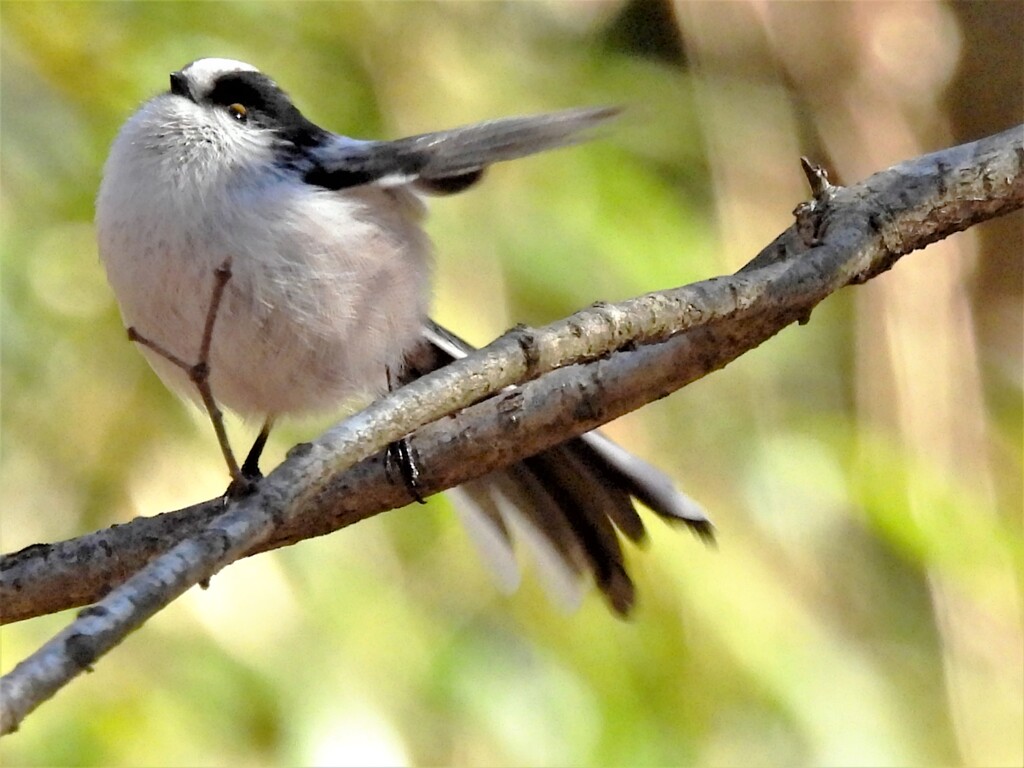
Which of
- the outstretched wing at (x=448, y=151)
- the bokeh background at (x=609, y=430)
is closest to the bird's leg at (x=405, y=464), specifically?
the outstretched wing at (x=448, y=151)

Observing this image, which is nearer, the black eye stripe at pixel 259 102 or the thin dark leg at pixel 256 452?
the black eye stripe at pixel 259 102

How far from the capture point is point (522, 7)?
10.4 ft

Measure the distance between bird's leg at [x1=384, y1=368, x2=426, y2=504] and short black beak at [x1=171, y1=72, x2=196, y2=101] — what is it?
702 mm

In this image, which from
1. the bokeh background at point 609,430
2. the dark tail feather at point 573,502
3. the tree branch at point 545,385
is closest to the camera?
the tree branch at point 545,385

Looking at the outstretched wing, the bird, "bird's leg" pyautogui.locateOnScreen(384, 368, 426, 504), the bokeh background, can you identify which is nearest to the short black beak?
the bird

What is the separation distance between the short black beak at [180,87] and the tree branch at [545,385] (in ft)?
2.32

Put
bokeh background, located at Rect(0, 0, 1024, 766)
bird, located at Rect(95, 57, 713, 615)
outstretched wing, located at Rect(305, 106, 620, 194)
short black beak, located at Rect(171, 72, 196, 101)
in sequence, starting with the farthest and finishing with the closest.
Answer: bokeh background, located at Rect(0, 0, 1024, 766) → short black beak, located at Rect(171, 72, 196, 101) → bird, located at Rect(95, 57, 713, 615) → outstretched wing, located at Rect(305, 106, 620, 194)

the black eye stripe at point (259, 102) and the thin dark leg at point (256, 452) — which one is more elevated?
the black eye stripe at point (259, 102)

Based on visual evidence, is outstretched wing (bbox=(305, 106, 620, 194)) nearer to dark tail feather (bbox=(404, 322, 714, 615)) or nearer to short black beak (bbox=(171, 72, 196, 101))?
short black beak (bbox=(171, 72, 196, 101))

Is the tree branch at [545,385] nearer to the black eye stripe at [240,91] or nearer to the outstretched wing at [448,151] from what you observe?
the outstretched wing at [448,151]

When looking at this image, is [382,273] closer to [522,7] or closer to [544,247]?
[544,247]

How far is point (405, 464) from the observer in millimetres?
1816

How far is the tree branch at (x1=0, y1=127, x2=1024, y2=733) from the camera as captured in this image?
1128 millimetres

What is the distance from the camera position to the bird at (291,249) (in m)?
1.77
